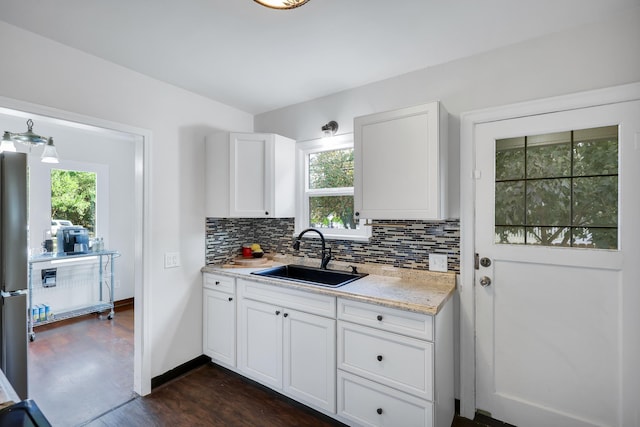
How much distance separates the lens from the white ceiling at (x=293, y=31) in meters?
1.61

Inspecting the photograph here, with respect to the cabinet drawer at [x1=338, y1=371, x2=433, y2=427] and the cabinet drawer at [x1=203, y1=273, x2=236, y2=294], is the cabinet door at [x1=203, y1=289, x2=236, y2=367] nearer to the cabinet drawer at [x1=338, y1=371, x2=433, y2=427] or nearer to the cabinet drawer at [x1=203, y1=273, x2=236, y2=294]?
the cabinet drawer at [x1=203, y1=273, x2=236, y2=294]

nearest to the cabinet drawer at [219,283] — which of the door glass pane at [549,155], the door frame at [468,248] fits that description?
the door frame at [468,248]

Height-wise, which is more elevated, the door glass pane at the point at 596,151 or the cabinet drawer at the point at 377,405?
the door glass pane at the point at 596,151

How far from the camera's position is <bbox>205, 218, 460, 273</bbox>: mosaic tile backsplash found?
2.22 m

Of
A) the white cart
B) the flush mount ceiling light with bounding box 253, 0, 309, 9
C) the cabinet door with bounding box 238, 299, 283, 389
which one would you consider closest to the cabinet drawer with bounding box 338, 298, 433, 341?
the cabinet door with bounding box 238, 299, 283, 389

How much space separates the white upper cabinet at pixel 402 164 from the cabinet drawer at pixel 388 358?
29.9 inches

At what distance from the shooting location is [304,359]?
2115mm

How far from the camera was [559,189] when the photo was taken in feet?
6.07

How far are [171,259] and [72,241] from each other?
211 centimetres

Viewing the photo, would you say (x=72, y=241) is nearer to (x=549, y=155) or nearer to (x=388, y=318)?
(x=388, y=318)

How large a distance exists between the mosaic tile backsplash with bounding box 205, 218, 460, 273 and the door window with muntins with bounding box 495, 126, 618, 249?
352 mm

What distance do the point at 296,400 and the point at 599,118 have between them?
260 centimetres

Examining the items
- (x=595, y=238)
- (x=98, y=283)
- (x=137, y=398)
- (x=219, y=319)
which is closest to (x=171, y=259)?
(x=219, y=319)

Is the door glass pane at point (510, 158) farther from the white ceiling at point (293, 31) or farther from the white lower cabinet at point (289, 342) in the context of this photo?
the white lower cabinet at point (289, 342)
